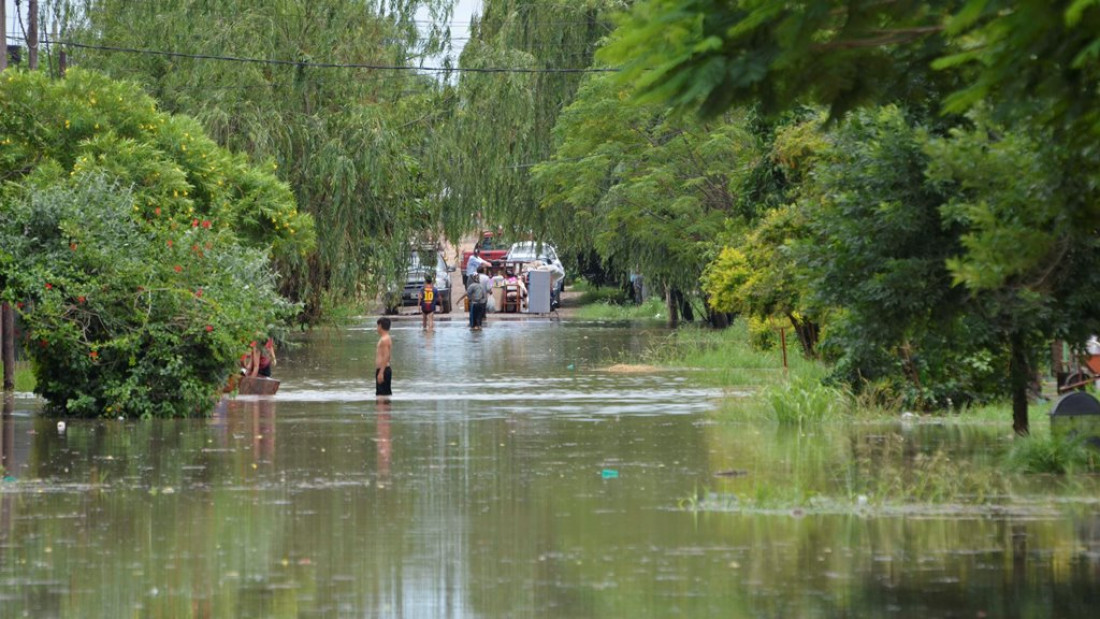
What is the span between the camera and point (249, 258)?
25438 mm

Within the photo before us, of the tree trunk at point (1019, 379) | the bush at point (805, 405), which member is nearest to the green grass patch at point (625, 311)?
the bush at point (805, 405)

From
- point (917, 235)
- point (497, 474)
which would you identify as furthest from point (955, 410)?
point (497, 474)

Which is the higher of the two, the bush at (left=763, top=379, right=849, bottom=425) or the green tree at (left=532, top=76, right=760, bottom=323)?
the green tree at (left=532, top=76, right=760, bottom=323)

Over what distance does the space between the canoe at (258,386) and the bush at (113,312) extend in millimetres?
4417

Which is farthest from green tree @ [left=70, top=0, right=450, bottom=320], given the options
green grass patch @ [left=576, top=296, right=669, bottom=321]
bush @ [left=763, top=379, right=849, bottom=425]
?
green grass patch @ [left=576, top=296, right=669, bottom=321]

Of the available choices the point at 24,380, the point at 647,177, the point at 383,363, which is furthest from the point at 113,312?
the point at 647,177

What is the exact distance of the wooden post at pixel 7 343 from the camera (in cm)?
2902

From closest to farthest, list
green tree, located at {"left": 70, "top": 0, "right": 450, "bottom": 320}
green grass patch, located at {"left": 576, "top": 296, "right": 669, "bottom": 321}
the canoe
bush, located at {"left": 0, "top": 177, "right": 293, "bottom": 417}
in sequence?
bush, located at {"left": 0, "top": 177, "right": 293, "bottom": 417}, the canoe, green tree, located at {"left": 70, "top": 0, "right": 450, "bottom": 320}, green grass patch, located at {"left": 576, "top": 296, "right": 669, "bottom": 321}

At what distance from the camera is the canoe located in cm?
2823

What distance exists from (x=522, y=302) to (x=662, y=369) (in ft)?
114

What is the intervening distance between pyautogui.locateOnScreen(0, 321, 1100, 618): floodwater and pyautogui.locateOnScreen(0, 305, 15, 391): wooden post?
5.46m

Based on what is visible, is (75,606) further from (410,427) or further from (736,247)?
(736,247)

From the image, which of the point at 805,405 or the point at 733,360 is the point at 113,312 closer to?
the point at 805,405

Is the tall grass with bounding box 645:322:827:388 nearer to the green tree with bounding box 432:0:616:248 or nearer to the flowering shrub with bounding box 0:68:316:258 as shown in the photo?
the green tree with bounding box 432:0:616:248
